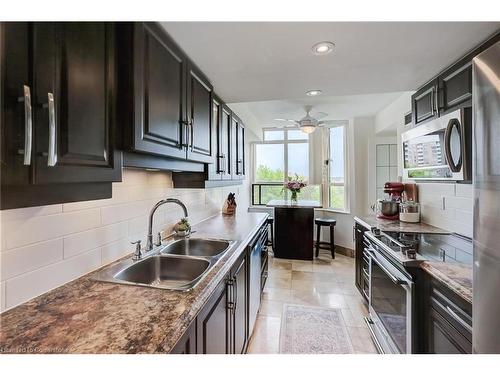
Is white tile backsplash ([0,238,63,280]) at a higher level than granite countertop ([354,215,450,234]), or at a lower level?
higher

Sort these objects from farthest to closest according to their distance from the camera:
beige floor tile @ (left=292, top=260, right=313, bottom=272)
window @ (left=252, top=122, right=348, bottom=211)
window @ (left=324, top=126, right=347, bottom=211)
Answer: window @ (left=252, top=122, right=348, bottom=211)
window @ (left=324, top=126, right=347, bottom=211)
beige floor tile @ (left=292, top=260, right=313, bottom=272)

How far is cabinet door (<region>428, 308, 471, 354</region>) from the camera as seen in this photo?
3.39 ft

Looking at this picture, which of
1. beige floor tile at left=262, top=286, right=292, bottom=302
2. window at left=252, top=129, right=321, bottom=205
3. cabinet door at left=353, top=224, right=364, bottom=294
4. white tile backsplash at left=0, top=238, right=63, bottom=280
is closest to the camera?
white tile backsplash at left=0, top=238, right=63, bottom=280

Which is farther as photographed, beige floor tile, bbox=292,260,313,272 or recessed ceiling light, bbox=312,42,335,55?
beige floor tile, bbox=292,260,313,272

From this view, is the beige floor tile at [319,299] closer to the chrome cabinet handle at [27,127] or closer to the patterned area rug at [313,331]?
the patterned area rug at [313,331]

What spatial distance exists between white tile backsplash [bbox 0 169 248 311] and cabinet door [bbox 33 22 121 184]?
13.2 inches

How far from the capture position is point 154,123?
111cm

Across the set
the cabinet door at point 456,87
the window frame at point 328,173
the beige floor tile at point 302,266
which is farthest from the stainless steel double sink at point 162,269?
the window frame at point 328,173

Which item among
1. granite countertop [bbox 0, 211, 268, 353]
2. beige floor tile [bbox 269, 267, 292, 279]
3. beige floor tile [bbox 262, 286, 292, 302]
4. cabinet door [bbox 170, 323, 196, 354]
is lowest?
beige floor tile [bbox 262, 286, 292, 302]

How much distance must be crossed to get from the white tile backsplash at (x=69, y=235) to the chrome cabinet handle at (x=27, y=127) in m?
0.42

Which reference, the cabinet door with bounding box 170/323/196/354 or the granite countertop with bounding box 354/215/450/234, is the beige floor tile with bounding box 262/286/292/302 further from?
the cabinet door with bounding box 170/323/196/354

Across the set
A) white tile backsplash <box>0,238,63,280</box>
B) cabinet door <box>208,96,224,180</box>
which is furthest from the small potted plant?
white tile backsplash <box>0,238,63,280</box>
